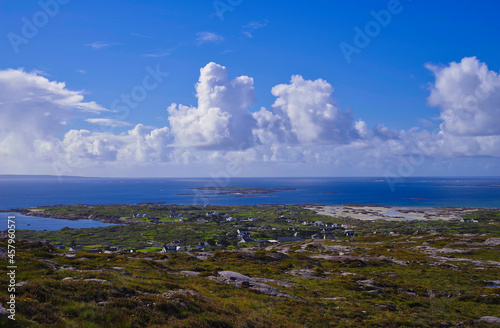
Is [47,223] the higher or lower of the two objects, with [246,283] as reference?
lower

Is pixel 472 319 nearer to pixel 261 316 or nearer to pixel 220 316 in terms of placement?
pixel 261 316

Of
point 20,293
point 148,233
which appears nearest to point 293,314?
point 20,293

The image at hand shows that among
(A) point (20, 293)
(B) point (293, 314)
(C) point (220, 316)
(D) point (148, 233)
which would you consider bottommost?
(D) point (148, 233)

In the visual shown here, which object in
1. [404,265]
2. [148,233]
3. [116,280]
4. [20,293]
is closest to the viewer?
[20,293]

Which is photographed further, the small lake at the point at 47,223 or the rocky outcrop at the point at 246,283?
the small lake at the point at 47,223

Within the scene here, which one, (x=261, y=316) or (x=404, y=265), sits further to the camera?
(x=404, y=265)

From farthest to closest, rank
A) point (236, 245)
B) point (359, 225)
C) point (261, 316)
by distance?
point (359, 225) < point (236, 245) < point (261, 316)

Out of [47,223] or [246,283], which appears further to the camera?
[47,223]

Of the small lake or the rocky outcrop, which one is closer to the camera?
the rocky outcrop

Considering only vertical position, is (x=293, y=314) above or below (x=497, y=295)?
above

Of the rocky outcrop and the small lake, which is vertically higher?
the rocky outcrop

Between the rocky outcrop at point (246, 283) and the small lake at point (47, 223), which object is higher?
the rocky outcrop at point (246, 283)
